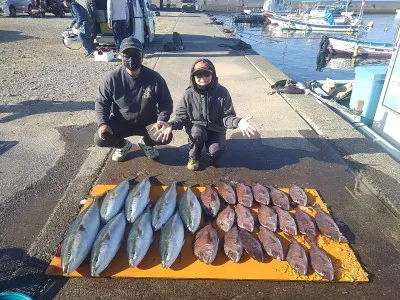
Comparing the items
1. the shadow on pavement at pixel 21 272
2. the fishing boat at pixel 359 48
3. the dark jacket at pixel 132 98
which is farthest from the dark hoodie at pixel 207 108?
the fishing boat at pixel 359 48

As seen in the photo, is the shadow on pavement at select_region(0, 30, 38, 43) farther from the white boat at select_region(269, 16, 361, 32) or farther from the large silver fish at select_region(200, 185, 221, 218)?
the white boat at select_region(269, 16, 361, 32)

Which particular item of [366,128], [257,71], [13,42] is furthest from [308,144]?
[13,42]

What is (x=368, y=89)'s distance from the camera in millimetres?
6301

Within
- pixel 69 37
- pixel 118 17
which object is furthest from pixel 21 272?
pixel 69 37

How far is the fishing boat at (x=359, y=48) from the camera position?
19.6 m

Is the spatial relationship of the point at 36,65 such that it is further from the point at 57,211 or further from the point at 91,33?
the point at 57,211

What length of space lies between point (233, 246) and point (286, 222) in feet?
2.25

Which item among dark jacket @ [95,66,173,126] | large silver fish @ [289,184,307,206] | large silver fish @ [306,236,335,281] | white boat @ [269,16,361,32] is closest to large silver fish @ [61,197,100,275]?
dark jacket @ [95,66,173,126]

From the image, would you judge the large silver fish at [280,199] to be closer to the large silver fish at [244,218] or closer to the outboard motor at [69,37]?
the large silver fish at [244,218]

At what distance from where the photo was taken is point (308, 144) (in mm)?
4633

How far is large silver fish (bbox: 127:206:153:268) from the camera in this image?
7.82 feet

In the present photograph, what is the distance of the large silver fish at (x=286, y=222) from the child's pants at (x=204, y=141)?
120cm

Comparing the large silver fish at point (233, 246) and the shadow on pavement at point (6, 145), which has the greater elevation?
the large silver fish at point (233, 246)

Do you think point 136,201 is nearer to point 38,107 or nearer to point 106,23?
point 38,107
